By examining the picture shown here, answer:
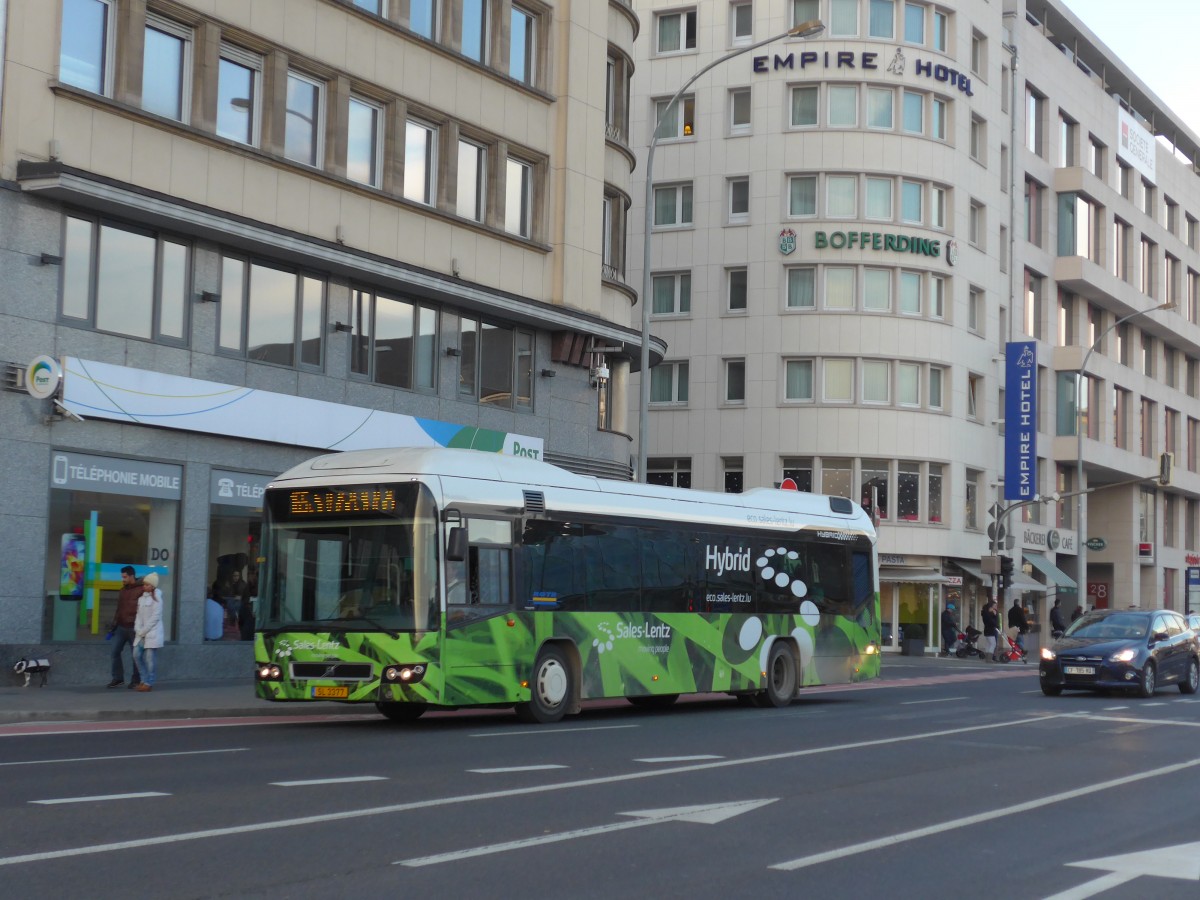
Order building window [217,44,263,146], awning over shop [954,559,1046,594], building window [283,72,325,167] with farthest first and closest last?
awning over shop [954,559,1046,594], building window [283,72,325,167], building window [217,44,263,146]

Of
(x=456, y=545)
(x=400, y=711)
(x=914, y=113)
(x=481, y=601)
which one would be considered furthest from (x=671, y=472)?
(x=456, y=545)

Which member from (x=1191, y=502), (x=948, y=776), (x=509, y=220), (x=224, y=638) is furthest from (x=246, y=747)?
(x=1191, y=502)

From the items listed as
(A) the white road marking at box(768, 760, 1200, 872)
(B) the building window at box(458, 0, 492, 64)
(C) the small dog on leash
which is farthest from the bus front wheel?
(B) the building window at box(458, 0, 492, 64)

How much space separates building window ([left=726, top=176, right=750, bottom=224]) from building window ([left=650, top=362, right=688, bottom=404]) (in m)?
5.40

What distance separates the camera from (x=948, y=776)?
13.8 m

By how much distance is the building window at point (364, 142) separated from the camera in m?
28.8

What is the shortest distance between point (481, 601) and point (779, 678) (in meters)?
7.10

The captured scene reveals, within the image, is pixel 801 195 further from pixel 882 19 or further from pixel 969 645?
pixel 969 645

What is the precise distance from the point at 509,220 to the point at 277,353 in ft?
23.5

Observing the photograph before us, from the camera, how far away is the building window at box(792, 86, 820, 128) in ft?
185

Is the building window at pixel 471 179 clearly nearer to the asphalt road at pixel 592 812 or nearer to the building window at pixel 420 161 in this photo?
the building window at pixel 420 161

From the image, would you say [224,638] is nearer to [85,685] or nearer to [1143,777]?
[85,685]

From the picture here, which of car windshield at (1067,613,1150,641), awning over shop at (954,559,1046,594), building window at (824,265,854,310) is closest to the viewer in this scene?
car windshield at (1067,613,1150,641)

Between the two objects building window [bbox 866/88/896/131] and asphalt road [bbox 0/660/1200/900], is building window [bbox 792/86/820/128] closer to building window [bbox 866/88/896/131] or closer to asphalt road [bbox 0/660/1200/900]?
building window [bbox 866/88/896/131]
